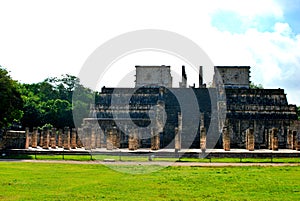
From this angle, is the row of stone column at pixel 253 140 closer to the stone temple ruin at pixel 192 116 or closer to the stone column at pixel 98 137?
the stone temple ruin at pixel 192 116

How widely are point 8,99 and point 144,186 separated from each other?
848 inches

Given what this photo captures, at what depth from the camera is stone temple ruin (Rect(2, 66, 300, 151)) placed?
3831cm

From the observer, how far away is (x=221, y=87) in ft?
144

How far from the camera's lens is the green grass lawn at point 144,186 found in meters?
11.5

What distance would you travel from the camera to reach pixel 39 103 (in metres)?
57.9

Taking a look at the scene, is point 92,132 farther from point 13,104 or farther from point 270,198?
point 270,198

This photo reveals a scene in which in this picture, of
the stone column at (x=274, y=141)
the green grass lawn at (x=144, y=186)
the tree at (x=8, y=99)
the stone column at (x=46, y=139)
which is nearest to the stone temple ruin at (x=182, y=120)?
the stone column at (x=46, y=139)

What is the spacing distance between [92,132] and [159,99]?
27.4ft

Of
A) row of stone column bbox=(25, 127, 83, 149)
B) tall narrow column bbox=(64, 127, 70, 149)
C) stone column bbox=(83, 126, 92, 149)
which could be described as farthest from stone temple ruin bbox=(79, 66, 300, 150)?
tall narrow column bbox=(64, 127, 70, 149)

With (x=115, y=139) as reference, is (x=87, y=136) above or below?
above

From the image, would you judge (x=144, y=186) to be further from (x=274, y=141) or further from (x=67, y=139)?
(x=67, y=139)

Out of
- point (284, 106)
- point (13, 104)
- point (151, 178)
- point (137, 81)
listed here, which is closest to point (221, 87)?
point (284, 106)

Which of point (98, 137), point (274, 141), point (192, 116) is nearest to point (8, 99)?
point (98, 137)

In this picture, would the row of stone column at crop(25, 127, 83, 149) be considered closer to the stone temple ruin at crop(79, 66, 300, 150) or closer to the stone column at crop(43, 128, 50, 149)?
the stone column at crop(43, 128, 50, 149)
